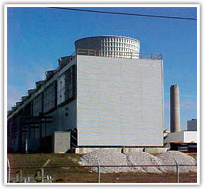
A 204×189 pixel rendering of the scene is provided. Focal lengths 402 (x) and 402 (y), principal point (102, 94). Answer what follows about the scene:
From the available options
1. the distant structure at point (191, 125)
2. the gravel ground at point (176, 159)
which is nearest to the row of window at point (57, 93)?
the gravel ground at point (176, 159)

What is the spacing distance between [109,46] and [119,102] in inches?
417

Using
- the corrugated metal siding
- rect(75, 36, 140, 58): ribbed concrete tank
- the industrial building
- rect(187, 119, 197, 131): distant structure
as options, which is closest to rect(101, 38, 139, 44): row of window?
rect(75, 36, 140, 58): ribbed concrete tank

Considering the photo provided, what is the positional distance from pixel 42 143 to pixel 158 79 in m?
16.7

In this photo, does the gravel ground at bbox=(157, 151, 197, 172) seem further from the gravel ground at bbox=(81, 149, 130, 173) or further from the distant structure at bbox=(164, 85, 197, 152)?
the distant structure at bbox=(164, 85, 197, 152)

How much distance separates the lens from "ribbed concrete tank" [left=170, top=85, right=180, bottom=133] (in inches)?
2611

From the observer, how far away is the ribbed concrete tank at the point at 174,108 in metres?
66.3

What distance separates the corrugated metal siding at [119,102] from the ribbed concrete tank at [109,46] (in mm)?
5901

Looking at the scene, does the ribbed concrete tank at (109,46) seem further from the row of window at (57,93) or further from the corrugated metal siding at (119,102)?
the corrugated metal siding at (119,102)

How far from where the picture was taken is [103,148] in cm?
4288

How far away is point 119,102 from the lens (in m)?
45.2

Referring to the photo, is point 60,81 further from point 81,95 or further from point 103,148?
point 103,148

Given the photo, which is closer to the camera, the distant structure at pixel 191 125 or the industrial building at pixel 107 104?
the industrial building at pixel 107 104

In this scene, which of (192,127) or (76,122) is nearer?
(76,122)
